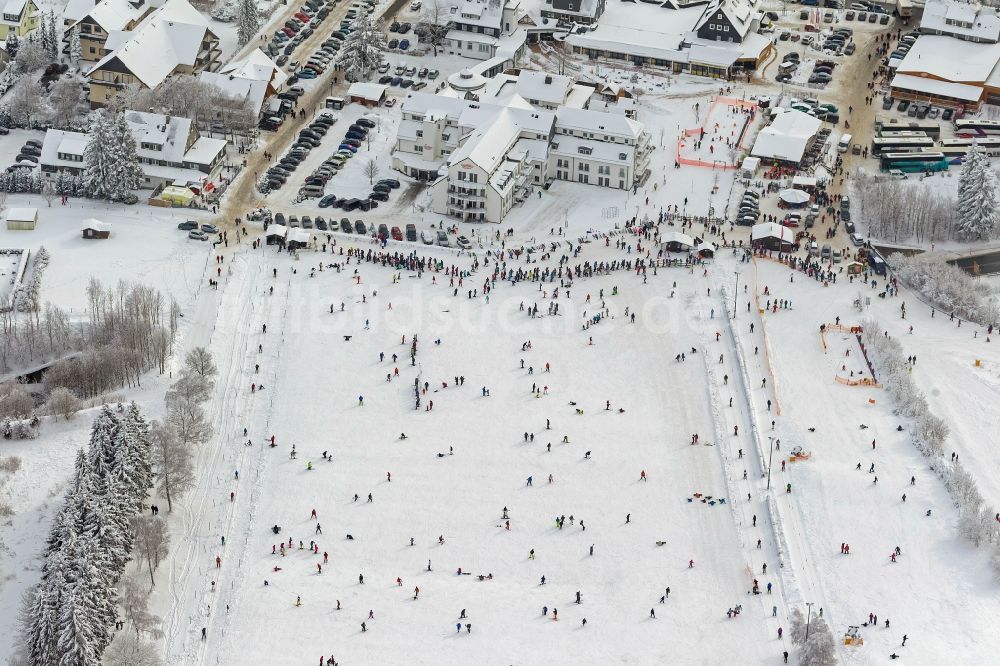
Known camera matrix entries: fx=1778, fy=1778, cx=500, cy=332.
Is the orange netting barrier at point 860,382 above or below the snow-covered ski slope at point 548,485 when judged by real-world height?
above

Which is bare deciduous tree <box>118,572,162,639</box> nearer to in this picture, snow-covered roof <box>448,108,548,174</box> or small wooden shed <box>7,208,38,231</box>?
→ small wooden shed <box>7,208,38,231</box>

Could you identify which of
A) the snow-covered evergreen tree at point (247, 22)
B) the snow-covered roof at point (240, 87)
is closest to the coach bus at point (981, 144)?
the snow-covered roof at point (240, 87)

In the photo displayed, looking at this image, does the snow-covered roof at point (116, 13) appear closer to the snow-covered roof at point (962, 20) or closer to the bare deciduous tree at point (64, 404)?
the bare deciduous tree at point (64, 404)

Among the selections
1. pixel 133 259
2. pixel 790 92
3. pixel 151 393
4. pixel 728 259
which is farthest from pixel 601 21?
pixel 151 393

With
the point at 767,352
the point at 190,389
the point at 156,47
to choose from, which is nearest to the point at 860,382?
the point at 767,352

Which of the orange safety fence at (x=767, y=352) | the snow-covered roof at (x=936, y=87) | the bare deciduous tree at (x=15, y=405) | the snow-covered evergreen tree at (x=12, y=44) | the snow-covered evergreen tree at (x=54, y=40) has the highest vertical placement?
the snow-covered roof at (x=936, y=87)

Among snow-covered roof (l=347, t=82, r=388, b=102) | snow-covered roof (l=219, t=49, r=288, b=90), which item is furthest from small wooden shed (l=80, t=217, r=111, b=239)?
snow-covered roof (l=347, t=82, r=388, b=102)
